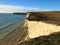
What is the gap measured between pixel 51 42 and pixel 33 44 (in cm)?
98

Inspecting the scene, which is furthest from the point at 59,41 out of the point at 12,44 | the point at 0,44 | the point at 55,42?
the point at 0,44

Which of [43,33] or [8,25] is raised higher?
[43,33]

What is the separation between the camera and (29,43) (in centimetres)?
807

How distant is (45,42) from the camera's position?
8062 millimetres

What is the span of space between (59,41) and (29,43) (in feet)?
5.31

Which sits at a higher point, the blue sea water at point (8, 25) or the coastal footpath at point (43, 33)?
the coastal footpath at point (43, 33)

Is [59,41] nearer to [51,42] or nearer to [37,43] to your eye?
[51,42]

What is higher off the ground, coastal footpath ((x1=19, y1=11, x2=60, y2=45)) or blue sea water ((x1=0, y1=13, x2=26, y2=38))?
coastal footpath ((x1=19, y1=11, x2=60, y2=45))

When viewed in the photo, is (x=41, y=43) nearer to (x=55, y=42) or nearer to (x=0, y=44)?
(x=55, y=42)

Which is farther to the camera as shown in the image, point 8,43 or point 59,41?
point 8,43

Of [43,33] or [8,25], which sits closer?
[43,33]

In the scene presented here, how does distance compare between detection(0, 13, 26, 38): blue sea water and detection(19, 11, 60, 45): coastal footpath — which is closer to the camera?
detection(19, 11, 60, 45): coastal footpath

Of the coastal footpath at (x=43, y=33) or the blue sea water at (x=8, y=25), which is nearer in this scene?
the coastal footpath at (x=43, y=33)

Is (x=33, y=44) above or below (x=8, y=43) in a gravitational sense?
above
